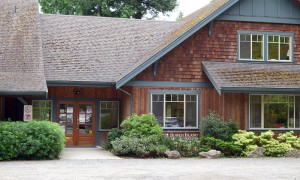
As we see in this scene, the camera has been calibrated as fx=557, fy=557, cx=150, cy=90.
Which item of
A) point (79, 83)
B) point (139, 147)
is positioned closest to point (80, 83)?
point (79, 83)

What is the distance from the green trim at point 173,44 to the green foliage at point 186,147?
301 centimetres

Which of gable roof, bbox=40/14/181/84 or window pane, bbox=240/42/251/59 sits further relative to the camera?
window pane, bbox=240/42/251/59

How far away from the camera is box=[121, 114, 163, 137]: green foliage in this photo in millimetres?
21219

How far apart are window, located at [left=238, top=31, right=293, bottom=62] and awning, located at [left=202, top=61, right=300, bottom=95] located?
329 mm

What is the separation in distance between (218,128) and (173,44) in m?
3.77

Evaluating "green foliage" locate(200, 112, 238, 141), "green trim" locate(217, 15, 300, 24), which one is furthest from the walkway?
"green trim" locate(217, 15, 300, 24)

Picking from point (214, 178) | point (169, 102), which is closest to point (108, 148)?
point (169, 102)

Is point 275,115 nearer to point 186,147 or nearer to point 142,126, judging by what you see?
point 186,147

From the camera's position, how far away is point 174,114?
2273 centimetres

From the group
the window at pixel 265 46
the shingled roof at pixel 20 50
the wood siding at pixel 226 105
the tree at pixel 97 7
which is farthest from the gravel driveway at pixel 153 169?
the tree at pixel 97 7

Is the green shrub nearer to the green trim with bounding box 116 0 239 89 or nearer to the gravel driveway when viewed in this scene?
the green trim with bounding box 116 0 239 89

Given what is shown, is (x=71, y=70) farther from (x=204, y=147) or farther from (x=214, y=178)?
(x=214, y=178)

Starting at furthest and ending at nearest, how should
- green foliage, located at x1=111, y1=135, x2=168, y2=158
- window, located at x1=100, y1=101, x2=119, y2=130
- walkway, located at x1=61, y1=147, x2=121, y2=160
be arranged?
1. window, located at x1=100, y1=101, x2=119, y2=130
2. green foliage, located at x1=111, y1=135, x2=168, y2=158
3. walkway, located at x1=61, y1=147, x2=121, y2=160

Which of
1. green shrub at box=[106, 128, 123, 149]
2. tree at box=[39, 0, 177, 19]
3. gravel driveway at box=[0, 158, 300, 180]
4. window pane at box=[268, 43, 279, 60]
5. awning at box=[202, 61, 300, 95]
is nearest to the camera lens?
gravel driveway at box=[0, 158, 300, 180]
